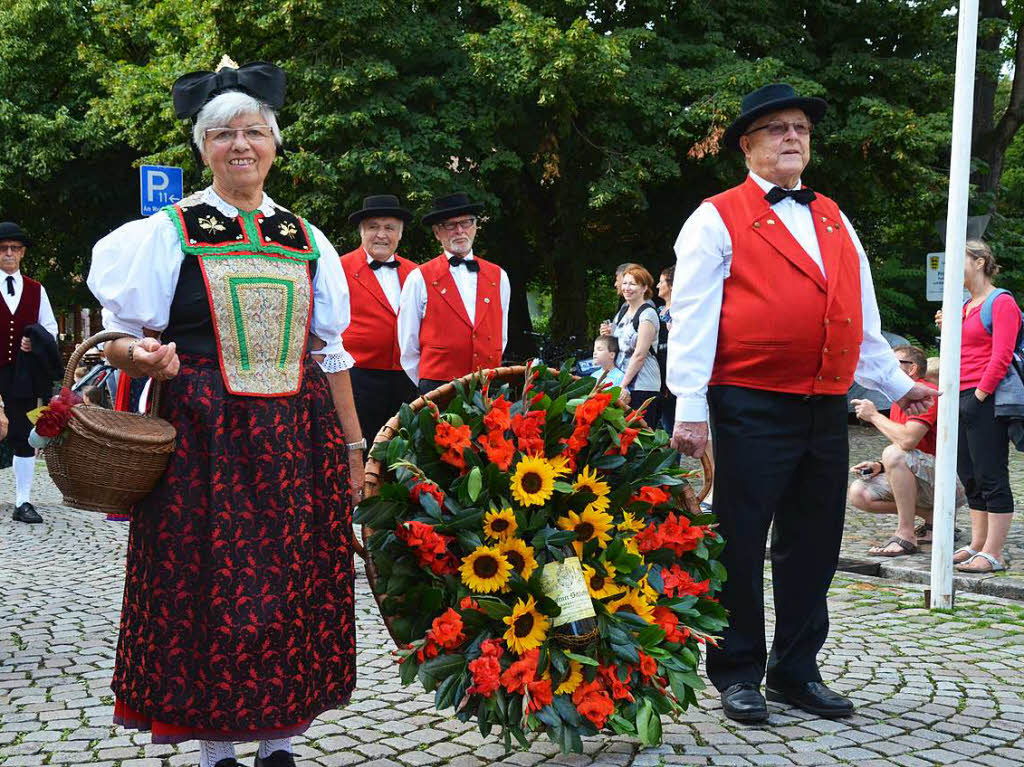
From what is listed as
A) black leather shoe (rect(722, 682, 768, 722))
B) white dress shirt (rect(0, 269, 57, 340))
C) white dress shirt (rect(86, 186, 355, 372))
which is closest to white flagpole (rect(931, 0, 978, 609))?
black leather shoe (rect(722, 682, 768, 722))

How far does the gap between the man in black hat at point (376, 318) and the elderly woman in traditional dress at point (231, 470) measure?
12.2 feet

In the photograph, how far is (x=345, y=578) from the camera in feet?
11.5

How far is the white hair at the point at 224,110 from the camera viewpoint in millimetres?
3359

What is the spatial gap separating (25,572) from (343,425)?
4.50 metres

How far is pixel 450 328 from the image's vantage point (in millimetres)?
7047

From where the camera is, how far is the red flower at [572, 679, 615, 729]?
3625 millimetres

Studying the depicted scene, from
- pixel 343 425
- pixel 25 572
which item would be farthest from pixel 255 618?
pixel 25 572

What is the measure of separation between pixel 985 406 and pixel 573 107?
1040 centimetres

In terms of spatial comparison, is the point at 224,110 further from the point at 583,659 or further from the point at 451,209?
the point at 451,209

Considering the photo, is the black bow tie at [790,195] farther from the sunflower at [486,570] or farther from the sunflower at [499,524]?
the sunflower at [486,570]

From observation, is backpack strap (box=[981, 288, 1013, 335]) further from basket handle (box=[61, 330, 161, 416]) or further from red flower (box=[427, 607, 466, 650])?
basket handle (box=[61, 330, 161, 416])

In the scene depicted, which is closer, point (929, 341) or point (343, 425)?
point (343, 425)

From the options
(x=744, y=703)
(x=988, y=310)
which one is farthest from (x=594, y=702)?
(x=988, y=310)

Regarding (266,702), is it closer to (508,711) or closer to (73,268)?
(508,711)
